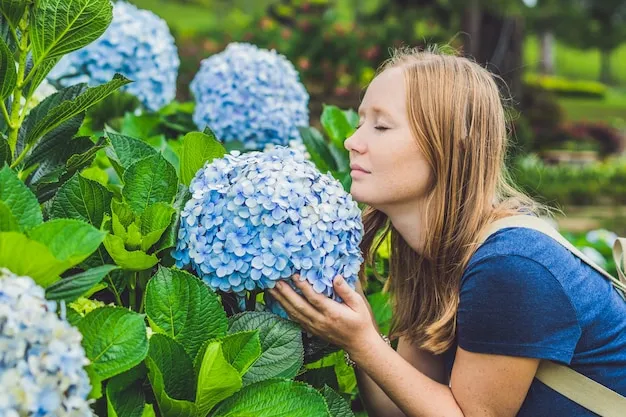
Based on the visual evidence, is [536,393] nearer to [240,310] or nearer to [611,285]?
[611,285]

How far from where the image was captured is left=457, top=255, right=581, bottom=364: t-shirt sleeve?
1558 mm

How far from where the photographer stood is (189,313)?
4.09 ft

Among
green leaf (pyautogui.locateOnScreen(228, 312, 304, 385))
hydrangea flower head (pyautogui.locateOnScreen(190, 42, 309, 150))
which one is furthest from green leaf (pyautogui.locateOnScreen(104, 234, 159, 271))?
hydrangea flower head (pyautogui.locateOnScreen(190, 42, 309, 150))

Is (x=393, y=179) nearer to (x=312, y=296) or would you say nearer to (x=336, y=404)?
(x=312, y=296)

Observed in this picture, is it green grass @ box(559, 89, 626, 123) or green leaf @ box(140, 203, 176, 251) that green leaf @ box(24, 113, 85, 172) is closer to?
green leaf @ box(140, 203, 176, 251)

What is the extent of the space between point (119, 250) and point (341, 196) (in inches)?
15.7

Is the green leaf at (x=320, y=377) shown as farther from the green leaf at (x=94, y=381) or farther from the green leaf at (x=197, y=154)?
the green leaf at (x=94, y=381)

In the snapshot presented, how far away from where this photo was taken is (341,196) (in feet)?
4.78

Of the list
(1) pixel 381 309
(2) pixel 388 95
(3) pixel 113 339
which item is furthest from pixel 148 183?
(1) pixel 381 309

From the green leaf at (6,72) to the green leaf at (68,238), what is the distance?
0.38 metres

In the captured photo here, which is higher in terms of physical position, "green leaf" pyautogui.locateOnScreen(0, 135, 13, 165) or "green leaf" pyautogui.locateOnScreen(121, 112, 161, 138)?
"green leaf" pyautogui.locateOnScreen(0, 135, 13, 165)

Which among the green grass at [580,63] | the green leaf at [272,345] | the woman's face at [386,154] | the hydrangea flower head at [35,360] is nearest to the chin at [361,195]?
the woman's face at [386,154]

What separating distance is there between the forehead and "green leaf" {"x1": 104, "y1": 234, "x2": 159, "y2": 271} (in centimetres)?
61

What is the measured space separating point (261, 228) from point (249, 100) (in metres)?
1.45
